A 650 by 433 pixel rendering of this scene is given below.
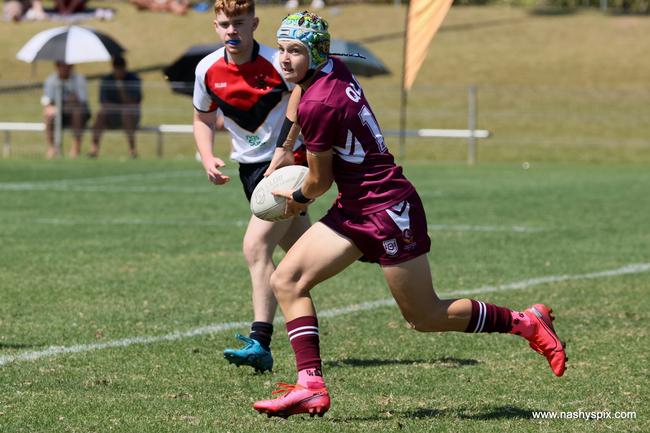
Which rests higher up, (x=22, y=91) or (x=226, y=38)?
(x=226, y=38)

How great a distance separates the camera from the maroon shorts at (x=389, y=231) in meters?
5.50

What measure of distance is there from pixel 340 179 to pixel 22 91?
117 ft

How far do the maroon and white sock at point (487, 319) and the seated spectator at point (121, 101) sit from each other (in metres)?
22.3

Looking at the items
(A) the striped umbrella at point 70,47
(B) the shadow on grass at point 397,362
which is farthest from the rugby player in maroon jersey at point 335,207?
(A) the striped umbrella at point 70,47

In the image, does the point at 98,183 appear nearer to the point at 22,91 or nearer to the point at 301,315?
the point at 301,315

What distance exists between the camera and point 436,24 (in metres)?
15.3

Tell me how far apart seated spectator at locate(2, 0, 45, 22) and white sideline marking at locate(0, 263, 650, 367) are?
50.6 metres

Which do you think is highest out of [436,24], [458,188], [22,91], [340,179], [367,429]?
[340,179]

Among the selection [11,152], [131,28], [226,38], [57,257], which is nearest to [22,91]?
[11,152]

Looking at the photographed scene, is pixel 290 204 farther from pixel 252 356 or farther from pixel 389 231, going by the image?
pixel 252 356

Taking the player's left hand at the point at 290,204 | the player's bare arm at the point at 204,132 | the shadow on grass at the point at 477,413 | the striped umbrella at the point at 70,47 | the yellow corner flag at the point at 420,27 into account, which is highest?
the player's left hand at the point at 290,204

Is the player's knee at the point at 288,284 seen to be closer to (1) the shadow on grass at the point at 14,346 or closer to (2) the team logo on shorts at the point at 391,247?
(2) the team logo on shorts at the point at 391,247

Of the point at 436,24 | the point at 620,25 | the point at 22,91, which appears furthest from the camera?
the point at 620,25

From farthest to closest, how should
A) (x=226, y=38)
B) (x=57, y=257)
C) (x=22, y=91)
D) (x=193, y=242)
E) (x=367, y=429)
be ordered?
1. (x=22, y=91)
2. (x=193, y=242)
3. (x=57, y=257)
4. (x=226, y=38)
5. (x=367, y=429)
